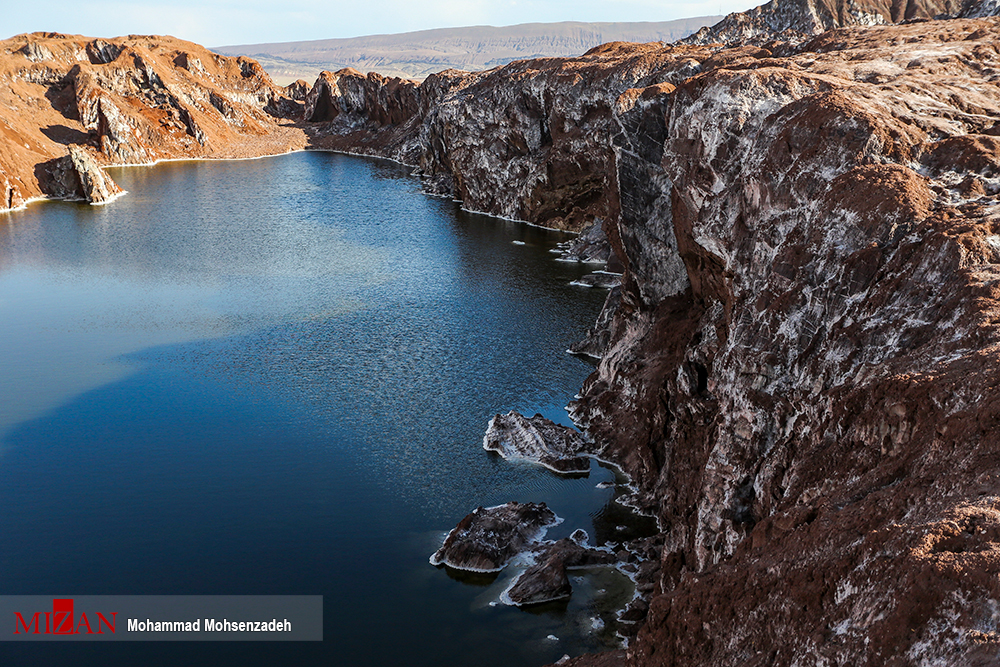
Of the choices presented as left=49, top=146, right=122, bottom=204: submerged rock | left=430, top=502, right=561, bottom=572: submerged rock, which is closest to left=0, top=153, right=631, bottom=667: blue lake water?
left=430, top=502, right=561, bottom=572: submerged rock

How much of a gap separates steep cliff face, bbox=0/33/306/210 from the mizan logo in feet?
303

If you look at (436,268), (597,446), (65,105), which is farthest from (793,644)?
(65,105)

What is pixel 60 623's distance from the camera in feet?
89.0

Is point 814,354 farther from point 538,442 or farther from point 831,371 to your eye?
point 538,442

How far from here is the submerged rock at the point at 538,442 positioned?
3834 centimetres

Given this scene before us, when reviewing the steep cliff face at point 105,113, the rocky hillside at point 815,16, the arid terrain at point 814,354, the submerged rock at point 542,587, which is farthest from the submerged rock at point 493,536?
the steep cliff face at point 105,113

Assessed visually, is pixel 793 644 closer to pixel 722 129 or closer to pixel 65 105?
pixel 722 129

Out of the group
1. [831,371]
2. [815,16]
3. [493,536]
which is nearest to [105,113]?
[815,16]

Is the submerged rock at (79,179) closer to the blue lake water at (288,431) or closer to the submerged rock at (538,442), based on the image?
the blue lake water at (288,431)

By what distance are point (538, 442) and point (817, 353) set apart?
18976 millimetres

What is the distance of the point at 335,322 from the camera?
185 feet

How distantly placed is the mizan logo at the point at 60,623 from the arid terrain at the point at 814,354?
60.1ft

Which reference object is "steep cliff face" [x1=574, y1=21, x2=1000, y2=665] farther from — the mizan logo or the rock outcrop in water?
the mizan logo

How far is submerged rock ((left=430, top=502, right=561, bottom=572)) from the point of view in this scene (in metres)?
30.6
